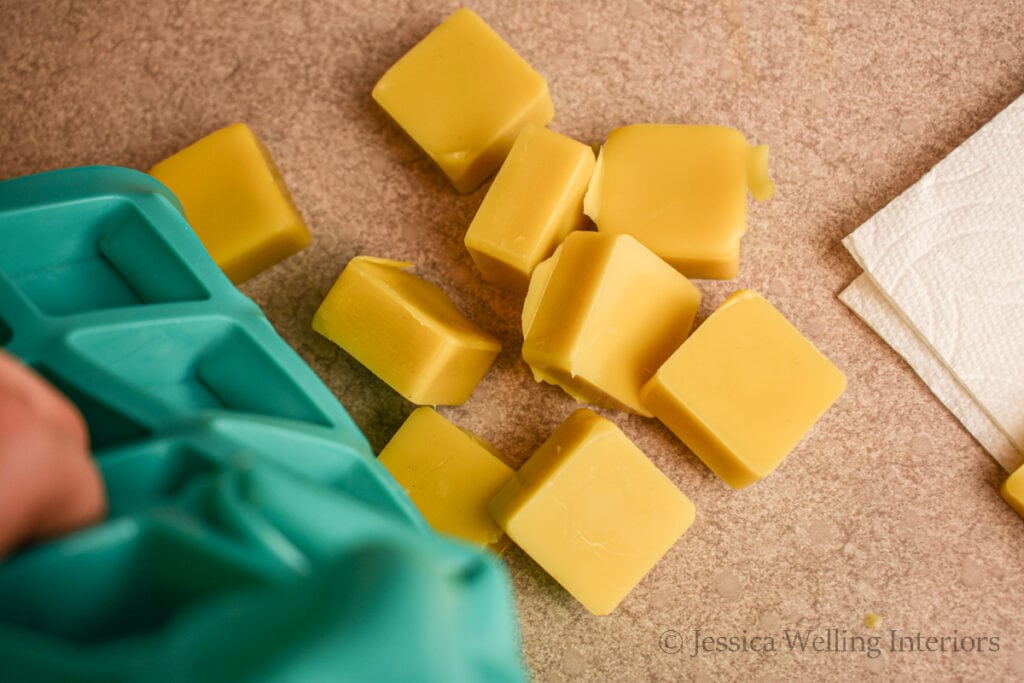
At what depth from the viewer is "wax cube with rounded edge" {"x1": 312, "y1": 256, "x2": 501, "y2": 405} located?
25.1 inches

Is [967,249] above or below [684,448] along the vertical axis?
above

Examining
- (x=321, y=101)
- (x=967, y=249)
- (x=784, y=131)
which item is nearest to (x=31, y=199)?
(x=321, y=101)

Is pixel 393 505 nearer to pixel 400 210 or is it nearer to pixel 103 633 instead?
pixel 103 633

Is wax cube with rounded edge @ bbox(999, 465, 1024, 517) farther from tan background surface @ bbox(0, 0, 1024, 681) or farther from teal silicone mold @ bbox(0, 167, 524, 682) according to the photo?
teal silicone mold @ bbox(0, 167, 524, 682)

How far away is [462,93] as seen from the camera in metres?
0.69

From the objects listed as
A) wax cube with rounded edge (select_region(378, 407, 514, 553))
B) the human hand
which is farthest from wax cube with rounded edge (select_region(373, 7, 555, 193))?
the human hand

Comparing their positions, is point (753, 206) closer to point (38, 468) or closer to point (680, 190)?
point (680, 190)

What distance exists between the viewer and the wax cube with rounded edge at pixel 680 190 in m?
0.66

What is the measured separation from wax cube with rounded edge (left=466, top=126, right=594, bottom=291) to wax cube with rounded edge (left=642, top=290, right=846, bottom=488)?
0.14 metres

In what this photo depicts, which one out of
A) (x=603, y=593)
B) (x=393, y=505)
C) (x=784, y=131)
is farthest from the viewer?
(x=784, y=131)

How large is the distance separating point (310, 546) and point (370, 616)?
0.26ft

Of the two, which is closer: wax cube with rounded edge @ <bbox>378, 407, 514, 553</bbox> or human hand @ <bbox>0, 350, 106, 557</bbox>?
human hand @ <bbox>0, 350, 106, 557</bbox>

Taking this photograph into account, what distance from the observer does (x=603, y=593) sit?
645mm

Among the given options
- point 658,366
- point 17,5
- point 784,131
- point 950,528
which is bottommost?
point 950,528
